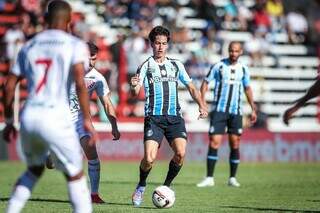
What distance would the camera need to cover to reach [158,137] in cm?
1239

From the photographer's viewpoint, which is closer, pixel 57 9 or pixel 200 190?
pixel 57 9

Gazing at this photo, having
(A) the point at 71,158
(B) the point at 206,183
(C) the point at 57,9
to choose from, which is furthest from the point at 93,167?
(C) the point at 57,9

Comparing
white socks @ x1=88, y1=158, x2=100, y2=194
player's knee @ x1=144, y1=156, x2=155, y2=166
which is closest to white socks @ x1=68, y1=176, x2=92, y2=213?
player's knee @ x1=144, y1=156, x2=155, y2=166

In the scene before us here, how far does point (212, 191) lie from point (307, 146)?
1204cm

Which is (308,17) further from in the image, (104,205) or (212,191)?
(104,205)

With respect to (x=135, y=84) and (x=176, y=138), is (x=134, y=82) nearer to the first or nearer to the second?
(x=135, y=84)

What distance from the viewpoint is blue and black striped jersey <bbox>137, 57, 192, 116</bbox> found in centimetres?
1259

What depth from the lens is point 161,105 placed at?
41.3ft

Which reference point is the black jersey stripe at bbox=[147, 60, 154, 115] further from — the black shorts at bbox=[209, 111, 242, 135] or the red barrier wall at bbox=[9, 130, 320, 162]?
the red barrier wall at bbox=[9, 130, 320, 162]

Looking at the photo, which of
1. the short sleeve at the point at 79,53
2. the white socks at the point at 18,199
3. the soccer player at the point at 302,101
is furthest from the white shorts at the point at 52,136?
the soccer player at the point at 302,101

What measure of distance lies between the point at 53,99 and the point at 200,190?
755 centimetres

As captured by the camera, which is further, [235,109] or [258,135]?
[258,135]

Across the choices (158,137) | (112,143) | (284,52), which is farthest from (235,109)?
(284,52)

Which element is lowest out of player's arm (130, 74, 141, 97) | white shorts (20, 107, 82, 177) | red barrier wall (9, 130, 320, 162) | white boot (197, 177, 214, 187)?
red barrier wall (9, 130, 320, 162)
